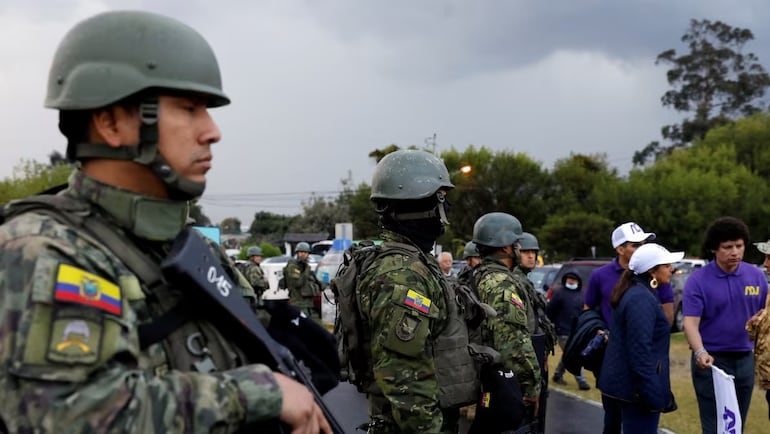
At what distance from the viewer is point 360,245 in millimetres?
3852

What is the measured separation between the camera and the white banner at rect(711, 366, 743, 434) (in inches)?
204

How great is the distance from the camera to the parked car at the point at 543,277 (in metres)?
16.0

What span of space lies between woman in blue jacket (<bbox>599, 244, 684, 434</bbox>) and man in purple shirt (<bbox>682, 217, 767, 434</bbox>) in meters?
0.76

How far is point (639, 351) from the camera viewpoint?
4.79 meters

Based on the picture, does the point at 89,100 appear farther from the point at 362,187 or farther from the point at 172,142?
the point at 362,187

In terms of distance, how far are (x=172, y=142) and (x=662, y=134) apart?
65863 millimetres

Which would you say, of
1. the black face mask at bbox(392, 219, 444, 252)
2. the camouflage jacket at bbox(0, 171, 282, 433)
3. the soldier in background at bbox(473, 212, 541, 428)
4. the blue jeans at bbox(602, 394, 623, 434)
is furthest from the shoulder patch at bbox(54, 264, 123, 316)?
the blue jeans at bbox(602, 394, 623, 434)

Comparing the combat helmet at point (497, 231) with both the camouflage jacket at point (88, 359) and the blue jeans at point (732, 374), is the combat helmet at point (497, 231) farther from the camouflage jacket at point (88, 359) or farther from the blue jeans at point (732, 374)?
the camouflage jacket at point (88, 359)

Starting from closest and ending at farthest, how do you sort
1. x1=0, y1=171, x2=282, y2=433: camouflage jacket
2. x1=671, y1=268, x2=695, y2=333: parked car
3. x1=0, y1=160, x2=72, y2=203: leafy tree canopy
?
x1=0, y1=171, x2=282, y2=433: camouflage jacket → x1=671, y1=268, x2=695, y2=333: parked car → x1=0, y1=160, x2=72, y2=203: leafy tree canopy

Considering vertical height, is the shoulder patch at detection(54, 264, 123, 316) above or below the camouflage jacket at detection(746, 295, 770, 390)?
above

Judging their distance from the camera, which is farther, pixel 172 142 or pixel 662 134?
pixel 662 134

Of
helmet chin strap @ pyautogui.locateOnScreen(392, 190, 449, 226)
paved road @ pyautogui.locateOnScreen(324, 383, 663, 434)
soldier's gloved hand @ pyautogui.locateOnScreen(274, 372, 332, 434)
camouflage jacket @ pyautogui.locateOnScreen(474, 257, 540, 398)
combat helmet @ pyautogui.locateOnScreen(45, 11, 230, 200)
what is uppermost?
combat helmet @ pyautogui.locateOnScreen(45, 11, 230, 200)

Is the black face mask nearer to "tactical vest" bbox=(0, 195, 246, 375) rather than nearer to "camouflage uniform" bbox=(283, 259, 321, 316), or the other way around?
"tactical vest" bbox=(0, 195, 246, 375)

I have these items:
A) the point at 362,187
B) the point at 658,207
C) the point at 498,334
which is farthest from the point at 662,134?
the point at 498,334
